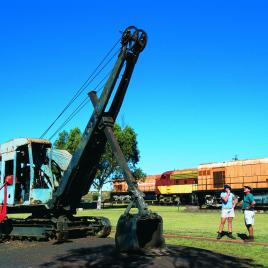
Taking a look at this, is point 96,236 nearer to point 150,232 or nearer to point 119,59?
point 150,232

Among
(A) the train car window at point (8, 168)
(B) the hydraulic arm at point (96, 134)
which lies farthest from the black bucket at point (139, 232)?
(A) the train car window at point (8, 168)

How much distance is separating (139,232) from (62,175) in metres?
4.68

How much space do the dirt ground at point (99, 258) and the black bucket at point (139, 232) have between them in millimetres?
266

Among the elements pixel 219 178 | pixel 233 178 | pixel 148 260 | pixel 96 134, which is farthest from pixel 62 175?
pixel 219 178

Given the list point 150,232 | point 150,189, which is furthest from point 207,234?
point 150,189

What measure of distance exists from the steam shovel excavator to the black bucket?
50 mm

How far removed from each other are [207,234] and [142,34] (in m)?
7.30

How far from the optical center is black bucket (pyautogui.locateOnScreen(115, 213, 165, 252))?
927 centimetres

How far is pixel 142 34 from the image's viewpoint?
11.2 meters

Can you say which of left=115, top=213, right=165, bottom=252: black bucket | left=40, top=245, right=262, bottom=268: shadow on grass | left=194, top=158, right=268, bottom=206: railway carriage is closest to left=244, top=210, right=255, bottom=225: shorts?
left=40, top=245, right=262, bottom=268: shadow on grass

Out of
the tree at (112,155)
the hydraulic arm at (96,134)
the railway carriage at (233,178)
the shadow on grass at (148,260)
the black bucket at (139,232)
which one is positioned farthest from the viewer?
the tree at (112,155)

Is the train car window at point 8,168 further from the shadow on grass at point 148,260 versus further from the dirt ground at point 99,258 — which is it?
the shadow on grass at point 148,260

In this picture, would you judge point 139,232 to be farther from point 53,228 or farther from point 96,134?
point 53,228

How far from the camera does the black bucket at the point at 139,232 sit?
927 cm
